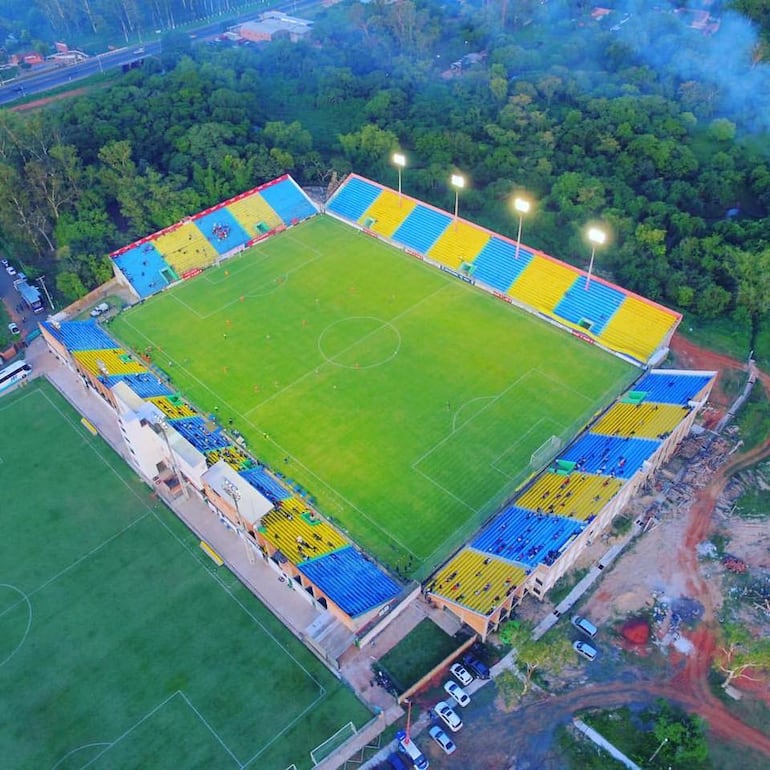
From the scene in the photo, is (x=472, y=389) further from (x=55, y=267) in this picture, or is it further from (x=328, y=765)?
(x=55, y=267)

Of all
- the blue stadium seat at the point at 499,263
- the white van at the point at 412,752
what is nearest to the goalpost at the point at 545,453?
the blue stadium seat at the point at 499,263

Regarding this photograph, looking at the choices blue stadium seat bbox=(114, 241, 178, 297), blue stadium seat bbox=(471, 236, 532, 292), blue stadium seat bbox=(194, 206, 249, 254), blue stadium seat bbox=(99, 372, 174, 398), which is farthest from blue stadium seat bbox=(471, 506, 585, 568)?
blue stadium seat bbox=(194, 206, 249, 254)

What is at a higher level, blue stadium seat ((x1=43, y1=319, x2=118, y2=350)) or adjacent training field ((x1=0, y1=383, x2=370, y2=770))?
blue stadium seat ((x1=43, y1=319, x2=118, y2=350))

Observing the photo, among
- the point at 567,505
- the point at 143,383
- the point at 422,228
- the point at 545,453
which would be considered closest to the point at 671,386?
the point at 545,453

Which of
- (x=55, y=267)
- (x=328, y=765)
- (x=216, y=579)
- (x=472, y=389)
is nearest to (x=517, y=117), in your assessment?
(x=472, y=389)

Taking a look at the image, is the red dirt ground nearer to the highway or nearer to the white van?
the white van

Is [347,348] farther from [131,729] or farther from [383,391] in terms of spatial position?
[131,729]
